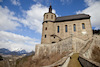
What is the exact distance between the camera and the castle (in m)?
26.3

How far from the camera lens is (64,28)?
2936cm

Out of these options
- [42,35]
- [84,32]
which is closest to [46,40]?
[42,35]

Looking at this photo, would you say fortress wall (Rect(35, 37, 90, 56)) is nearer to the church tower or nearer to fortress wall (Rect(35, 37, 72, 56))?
fortress wall (Rect(35, 37, 72, 56))

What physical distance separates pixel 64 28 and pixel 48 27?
709 cm

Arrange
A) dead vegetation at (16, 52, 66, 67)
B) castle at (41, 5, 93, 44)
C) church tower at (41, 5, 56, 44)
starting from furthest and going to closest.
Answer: church tower at (41, 5, 56, 44) < castle at (41, 5, 93, 44) < dead vegetation at (16, 52, 66, 67)

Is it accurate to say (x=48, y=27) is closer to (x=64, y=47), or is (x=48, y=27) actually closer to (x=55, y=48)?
(x=55, y=48)

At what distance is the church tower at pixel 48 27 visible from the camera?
28.8 metres

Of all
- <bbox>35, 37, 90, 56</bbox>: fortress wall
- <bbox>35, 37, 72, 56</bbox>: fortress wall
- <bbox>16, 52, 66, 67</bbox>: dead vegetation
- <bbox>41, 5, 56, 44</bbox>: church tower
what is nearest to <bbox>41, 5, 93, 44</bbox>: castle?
<bbox>41, 5, 56, 44</bbox>: church tower

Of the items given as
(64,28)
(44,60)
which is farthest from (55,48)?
(64,28)

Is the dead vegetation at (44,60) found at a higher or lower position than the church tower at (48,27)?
lower

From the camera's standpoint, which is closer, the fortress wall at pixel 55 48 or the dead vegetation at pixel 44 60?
the dead vegetation at pixel 44 60

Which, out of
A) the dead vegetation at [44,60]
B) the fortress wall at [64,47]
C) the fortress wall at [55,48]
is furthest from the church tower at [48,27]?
the dead vegetation at [44,60]

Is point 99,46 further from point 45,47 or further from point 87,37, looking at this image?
point 45,47

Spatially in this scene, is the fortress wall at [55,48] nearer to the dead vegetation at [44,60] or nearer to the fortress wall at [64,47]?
the fortress wall at [64,47]
